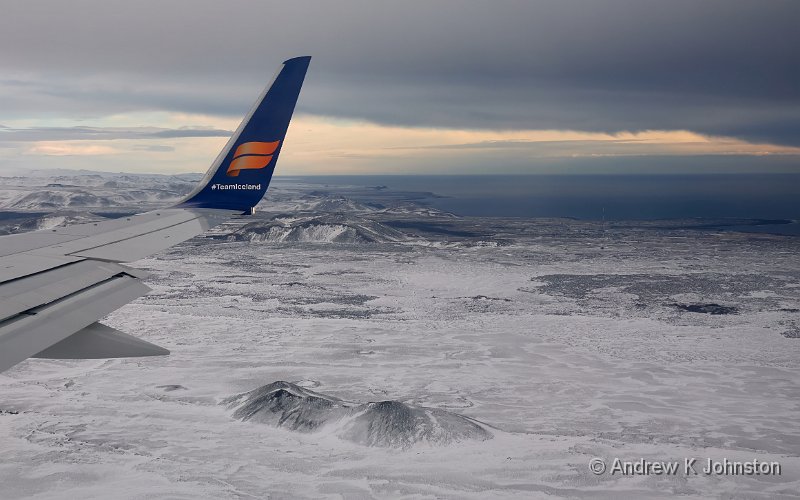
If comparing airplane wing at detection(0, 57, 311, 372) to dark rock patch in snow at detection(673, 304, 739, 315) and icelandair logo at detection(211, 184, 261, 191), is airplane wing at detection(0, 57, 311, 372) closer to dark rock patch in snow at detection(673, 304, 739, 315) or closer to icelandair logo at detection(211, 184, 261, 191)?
icelandair logo at detection(211, 184, 261, 191)

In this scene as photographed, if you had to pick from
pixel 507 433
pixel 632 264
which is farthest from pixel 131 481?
pixel 632 264

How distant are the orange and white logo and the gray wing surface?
0.93 metres

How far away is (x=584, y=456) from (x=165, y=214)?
16.1 meters

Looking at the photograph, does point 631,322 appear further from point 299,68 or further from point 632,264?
point 299,68

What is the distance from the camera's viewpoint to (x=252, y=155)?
10273 mm

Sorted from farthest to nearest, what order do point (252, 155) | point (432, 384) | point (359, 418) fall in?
point (432, 384) < point (359, 418) < point (252, 155)

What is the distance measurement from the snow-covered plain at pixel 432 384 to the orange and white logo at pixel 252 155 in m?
11.0

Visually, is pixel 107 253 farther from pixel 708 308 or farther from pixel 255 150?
pixel 708 308

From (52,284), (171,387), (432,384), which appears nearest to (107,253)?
(52,284)

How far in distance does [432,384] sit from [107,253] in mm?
21833

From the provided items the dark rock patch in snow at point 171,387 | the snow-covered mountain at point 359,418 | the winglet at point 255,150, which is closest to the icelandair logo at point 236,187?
the winglet at point 255,150

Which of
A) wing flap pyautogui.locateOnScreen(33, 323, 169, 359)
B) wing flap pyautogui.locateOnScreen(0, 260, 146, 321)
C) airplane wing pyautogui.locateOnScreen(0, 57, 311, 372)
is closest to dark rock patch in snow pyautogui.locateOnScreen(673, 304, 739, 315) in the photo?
airplane wing pyautogui.locateOnScreen(0, 57, 311, 372)

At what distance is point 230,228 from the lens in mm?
107000

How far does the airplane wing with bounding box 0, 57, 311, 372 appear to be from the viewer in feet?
18.0
